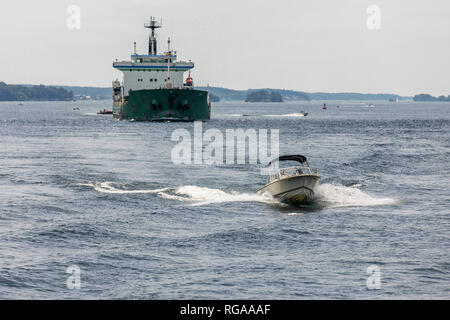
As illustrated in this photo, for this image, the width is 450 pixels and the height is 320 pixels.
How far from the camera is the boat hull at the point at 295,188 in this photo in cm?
3945

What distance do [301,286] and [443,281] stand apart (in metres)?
5.43

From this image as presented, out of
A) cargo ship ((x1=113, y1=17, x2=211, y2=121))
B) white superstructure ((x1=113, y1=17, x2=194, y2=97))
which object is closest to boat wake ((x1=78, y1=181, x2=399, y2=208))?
cargo ship ((x1=113, y1=17, x2=211, y2=121))

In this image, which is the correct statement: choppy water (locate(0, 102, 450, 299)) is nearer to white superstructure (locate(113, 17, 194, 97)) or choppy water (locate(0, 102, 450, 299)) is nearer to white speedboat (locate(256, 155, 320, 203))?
white speedboat (locate(256, 155, 320, 203))

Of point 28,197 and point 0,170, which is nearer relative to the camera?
point 28,197

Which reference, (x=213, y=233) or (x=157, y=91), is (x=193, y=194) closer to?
(x=213, y=233)

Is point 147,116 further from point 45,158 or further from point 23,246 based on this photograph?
point 23,246

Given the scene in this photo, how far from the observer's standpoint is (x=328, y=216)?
121 feet

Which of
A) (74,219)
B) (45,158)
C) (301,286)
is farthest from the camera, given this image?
(45,158)

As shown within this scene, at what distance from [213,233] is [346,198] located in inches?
540

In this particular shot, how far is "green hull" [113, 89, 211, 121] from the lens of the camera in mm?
121375

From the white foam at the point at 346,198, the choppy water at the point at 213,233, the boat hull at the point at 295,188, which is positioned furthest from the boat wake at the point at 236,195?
the boat hull at the point at 295,188

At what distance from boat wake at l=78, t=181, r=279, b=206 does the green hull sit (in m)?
74.6
